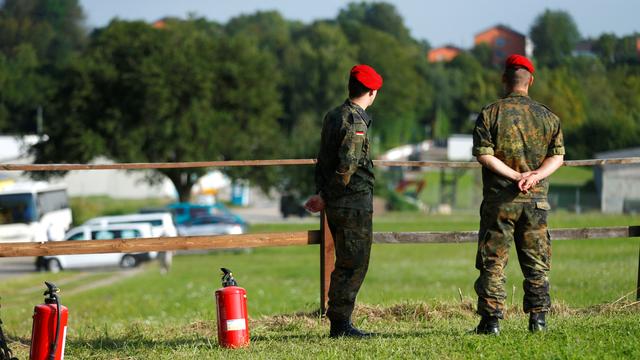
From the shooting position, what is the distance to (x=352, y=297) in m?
7.61

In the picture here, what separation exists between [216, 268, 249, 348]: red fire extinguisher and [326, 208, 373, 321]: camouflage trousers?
26.6 inches

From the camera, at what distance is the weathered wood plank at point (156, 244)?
799cm

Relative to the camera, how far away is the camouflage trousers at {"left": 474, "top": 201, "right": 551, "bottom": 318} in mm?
7238

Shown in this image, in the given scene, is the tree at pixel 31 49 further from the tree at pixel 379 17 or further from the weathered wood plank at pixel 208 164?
the weathered wood plank at pixel 208 164

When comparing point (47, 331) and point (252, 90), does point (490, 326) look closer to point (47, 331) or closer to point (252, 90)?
point (47, 331)

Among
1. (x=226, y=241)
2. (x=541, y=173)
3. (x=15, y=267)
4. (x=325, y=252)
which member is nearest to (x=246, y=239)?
(x=226, y=241)

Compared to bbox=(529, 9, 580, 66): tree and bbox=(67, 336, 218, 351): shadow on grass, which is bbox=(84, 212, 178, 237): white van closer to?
bbox=(529, 9, 580, 66): tree

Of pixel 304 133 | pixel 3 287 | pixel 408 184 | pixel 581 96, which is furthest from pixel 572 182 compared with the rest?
pixel 304 133

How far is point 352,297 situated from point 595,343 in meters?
1.80

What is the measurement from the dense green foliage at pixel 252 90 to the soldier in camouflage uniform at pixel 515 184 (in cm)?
1654

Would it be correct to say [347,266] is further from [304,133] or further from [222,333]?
[304,133]

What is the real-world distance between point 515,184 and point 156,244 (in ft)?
10.0

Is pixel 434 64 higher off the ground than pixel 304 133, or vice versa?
pixel 434 64

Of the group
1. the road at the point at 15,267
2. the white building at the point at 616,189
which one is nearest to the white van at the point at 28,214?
the road at the point at 15,267
